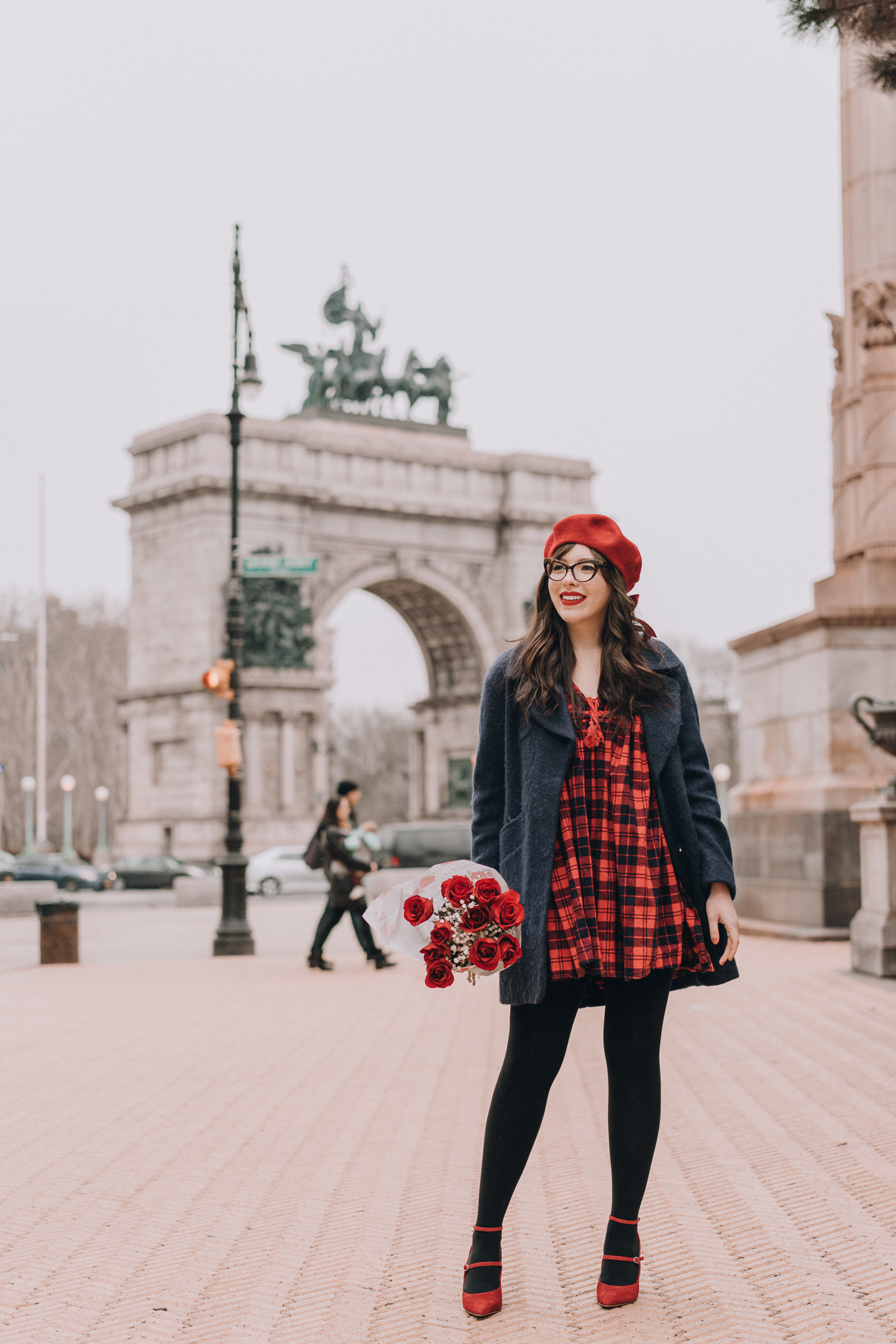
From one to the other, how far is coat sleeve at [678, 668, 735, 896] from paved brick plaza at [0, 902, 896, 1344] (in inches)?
42.9

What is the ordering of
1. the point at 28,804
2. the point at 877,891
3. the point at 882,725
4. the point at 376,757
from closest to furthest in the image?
the point at 877,891 → the point at 882,725 → the point at 28,804 → the point at 376,757

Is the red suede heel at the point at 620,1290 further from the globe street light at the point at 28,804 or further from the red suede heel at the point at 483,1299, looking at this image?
the globe street light at the point at 28,804

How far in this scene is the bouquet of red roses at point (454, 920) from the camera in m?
3.80

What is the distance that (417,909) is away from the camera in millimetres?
3855

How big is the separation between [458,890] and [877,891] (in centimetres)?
762

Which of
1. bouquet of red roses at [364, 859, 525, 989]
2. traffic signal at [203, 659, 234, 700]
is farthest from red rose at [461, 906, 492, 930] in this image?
traffic signal at [203, 659, 234, 700]

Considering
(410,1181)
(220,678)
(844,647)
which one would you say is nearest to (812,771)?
(844,647)

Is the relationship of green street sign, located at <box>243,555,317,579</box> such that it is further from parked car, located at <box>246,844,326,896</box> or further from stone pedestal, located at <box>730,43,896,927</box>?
parked car, located at <box>246,844,326,896</box>

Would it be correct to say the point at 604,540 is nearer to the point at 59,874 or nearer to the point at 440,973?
the point at 440,973

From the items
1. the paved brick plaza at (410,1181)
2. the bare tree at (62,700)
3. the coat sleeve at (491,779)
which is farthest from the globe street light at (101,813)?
the coat sleeve at (491,779)

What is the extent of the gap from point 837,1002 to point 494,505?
147ft

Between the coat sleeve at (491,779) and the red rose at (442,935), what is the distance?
10.3 inches

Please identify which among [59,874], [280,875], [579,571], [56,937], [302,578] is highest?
[302,578]

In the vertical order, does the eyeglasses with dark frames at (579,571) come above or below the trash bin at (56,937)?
above
